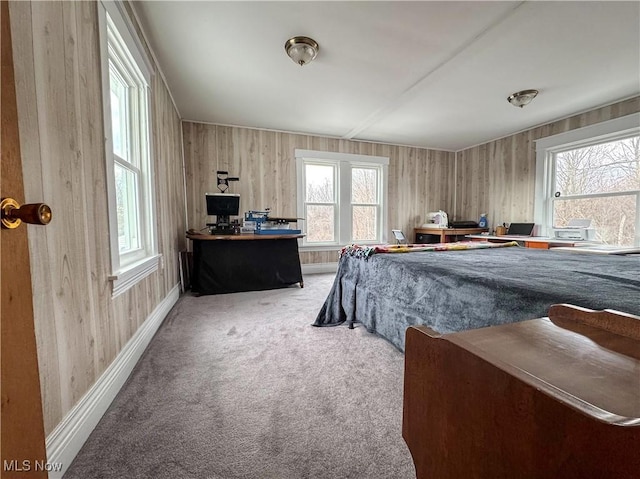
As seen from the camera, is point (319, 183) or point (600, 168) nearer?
point (600, 168)

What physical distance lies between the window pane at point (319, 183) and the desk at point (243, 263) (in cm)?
125


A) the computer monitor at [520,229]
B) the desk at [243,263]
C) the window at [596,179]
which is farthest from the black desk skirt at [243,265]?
the window at [596,179]

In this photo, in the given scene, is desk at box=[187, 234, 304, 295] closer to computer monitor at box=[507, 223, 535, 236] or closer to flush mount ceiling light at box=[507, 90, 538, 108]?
flush mount ceiling light at box=[507, 90, 538, 108]

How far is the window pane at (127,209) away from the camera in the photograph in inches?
73.6

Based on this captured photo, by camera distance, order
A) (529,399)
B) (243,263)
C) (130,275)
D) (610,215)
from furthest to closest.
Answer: (243,263) → (610,215) → (130,275) → (529,399)

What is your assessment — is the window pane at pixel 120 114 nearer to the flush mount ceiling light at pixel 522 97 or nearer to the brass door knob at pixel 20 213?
the brass door knob at pixel 20 213

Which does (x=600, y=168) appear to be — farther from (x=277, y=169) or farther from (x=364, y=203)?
(x=277, y=169)

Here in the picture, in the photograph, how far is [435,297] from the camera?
145 centimetres

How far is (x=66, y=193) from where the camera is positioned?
107 cm

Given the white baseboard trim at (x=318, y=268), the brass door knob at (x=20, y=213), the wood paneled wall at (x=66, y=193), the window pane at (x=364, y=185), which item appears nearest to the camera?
the brass door knob at (x=20, y=213)

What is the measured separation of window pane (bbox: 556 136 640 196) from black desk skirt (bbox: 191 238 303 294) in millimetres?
3836

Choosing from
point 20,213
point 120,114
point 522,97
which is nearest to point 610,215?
point 522,97

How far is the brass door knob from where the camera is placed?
512 mm

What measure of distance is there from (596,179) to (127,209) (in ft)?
16.9
